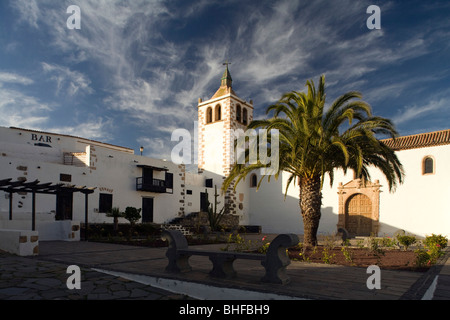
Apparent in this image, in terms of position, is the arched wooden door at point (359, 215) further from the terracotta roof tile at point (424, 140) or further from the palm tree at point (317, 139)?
the palm tree at point (317, 139)

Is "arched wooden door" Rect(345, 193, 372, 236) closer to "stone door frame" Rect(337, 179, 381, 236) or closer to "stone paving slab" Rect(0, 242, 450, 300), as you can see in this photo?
"stone door frame" Rect(337, 179, 381, 236)

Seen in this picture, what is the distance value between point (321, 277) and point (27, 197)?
573 inches

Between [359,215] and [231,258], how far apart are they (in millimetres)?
18774

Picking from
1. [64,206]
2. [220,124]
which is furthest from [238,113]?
[64,206]

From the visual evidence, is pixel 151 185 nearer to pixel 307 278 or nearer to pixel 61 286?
pixel 61 286

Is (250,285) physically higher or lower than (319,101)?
lower

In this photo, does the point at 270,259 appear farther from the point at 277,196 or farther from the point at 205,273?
the point at 277,196

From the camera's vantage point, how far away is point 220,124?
90.5 ft

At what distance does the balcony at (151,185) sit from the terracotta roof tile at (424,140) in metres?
14.6

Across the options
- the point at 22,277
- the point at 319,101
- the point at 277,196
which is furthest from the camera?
the point at 277,196

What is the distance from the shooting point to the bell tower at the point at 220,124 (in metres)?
26.9

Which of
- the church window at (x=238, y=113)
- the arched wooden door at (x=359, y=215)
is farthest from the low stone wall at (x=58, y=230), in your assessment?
the church window at (x=238, y=113)
